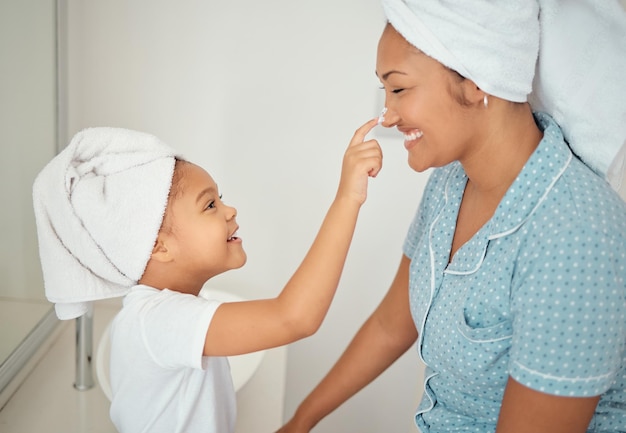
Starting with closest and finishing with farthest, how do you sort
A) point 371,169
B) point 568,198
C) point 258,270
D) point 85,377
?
1. point 568,198
2. point 371,169
3. point 85,377
4. point 258,270

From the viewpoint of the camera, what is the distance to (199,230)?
3.55ft

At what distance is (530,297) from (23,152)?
110 centimetres

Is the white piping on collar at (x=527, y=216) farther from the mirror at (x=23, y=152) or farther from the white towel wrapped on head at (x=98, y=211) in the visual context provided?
the mirror at (x=23, y=152)

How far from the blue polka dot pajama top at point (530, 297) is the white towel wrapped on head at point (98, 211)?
491 mm

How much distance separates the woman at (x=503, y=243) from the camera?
2.90 ft

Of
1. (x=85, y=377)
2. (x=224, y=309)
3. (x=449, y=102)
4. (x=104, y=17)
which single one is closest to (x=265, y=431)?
(x=85, y=377)

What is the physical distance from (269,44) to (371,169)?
70 centimetres

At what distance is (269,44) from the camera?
1.61m

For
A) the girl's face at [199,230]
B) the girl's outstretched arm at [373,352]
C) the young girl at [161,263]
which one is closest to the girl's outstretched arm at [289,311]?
the young girl at [161,263]

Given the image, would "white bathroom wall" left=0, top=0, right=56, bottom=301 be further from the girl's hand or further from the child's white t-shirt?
the girl's hand

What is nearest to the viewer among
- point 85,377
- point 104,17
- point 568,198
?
point 568,198

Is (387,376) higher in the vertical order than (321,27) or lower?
lower

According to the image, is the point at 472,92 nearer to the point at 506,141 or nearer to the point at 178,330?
the point at 506,141

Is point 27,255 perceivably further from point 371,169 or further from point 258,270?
point 371,169
